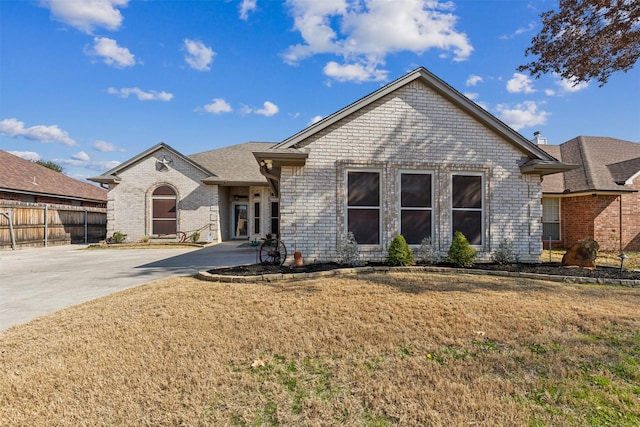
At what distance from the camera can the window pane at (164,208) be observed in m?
17.4

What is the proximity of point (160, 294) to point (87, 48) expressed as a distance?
11534 mm

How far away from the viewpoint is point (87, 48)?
11898 mm

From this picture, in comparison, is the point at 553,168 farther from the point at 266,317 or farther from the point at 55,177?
the point at 55,177

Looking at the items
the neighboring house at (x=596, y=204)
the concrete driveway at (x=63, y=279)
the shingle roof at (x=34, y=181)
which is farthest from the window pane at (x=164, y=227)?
the neighboring house at (x=596, y=204)

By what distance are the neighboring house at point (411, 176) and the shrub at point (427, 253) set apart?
260 millimetres

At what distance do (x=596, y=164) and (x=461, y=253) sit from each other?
1275cm

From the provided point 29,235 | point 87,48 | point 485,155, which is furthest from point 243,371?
point 29,235

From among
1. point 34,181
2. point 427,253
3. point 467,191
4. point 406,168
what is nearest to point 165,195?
point 34,181

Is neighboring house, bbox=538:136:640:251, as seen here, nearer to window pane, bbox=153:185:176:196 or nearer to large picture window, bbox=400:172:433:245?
large picture window, bbox=400:172:433:245

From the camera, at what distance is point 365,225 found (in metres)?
8.67

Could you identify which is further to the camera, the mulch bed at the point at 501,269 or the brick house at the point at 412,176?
the brick house at the point at 412,176

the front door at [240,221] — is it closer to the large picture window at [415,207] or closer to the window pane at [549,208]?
the large picture window at [415,207]

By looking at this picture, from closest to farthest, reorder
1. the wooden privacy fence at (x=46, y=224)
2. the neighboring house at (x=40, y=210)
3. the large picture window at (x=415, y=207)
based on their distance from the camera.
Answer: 1. the large picture window at (x=415, y=207)
2. the wooden privacy fence at (x=46, y=224)
3. the neighboring house at (x=40, y=210)

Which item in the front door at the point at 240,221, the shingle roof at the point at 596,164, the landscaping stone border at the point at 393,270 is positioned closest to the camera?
the landscaping stone border at the point at 393,270
